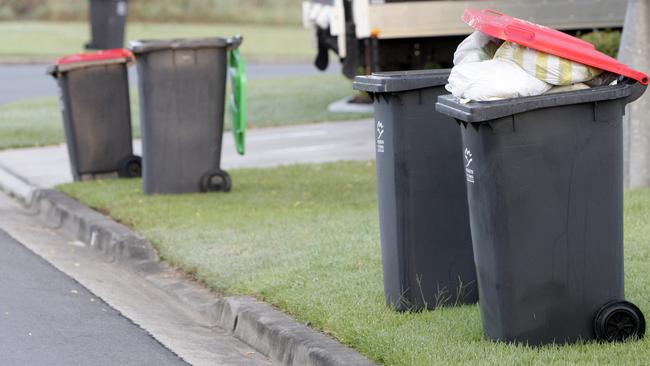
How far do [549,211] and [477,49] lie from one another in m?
0.83

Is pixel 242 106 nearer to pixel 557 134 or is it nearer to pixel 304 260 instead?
pixel 304 260

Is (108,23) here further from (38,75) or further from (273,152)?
(273,152)

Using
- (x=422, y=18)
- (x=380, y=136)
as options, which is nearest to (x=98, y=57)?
(x=422, y=18)

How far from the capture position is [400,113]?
6.12 meters

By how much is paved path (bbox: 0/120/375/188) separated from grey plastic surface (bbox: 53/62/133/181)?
48 centimetres

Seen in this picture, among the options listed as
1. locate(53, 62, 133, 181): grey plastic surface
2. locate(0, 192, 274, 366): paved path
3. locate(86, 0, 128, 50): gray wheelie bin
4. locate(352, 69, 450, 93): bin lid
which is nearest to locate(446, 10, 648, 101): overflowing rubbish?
locate(352, 69, 450, 93): bin lid

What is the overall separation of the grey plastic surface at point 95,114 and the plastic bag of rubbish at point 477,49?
6464 mm

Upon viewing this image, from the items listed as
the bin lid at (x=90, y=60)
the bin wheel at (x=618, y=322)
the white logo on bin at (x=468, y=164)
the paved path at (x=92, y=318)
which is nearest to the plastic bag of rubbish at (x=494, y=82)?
the white logo on bin at (x=468, y=164)

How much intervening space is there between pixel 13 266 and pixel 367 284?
8.86ft

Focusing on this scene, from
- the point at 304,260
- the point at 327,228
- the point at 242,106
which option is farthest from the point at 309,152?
the point at 304,260

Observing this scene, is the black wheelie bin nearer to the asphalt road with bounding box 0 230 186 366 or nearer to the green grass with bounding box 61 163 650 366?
the green grass with bounding box 61 163 650 366

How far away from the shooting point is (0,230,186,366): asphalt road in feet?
20.4

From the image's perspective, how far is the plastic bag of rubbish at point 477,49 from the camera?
5693mm

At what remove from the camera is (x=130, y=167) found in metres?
12.0
